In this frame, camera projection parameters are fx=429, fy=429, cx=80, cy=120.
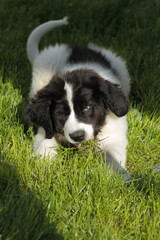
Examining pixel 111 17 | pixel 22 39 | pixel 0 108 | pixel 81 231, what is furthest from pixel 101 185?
pixel 111 17

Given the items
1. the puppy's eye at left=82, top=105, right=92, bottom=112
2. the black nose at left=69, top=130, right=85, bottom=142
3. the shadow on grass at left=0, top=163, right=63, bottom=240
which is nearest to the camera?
the shadow on grass at left=0, top=163, right=63, bottom=240

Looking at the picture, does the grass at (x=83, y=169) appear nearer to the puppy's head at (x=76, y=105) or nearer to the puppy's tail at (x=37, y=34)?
the puppy's head at (x=76, y=105)

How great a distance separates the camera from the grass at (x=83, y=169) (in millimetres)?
2549

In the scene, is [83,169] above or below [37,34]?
below

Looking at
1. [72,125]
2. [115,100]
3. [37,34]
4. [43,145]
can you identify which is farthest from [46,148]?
[37,34]

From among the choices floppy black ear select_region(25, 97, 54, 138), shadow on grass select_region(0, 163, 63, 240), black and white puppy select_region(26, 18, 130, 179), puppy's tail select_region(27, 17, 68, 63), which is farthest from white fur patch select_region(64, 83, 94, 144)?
puppy's tail select_region(27, 17, 68, 63)

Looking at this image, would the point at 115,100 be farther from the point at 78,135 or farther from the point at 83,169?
the point at 83,169

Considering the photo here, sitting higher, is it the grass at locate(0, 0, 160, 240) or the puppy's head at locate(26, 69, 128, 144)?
the puppy's head at locate(26, 69, 128, 144)

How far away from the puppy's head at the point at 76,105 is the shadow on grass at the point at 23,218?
69cm

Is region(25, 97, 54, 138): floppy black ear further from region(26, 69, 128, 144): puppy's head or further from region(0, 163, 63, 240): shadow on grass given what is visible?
region(0, 163, 63, 240): shadow on grass

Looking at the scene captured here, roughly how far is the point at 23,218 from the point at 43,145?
1.07m

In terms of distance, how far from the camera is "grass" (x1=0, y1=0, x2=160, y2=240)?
8.36 ft

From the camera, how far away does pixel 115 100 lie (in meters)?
3.43

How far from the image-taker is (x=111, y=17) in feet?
18.5
